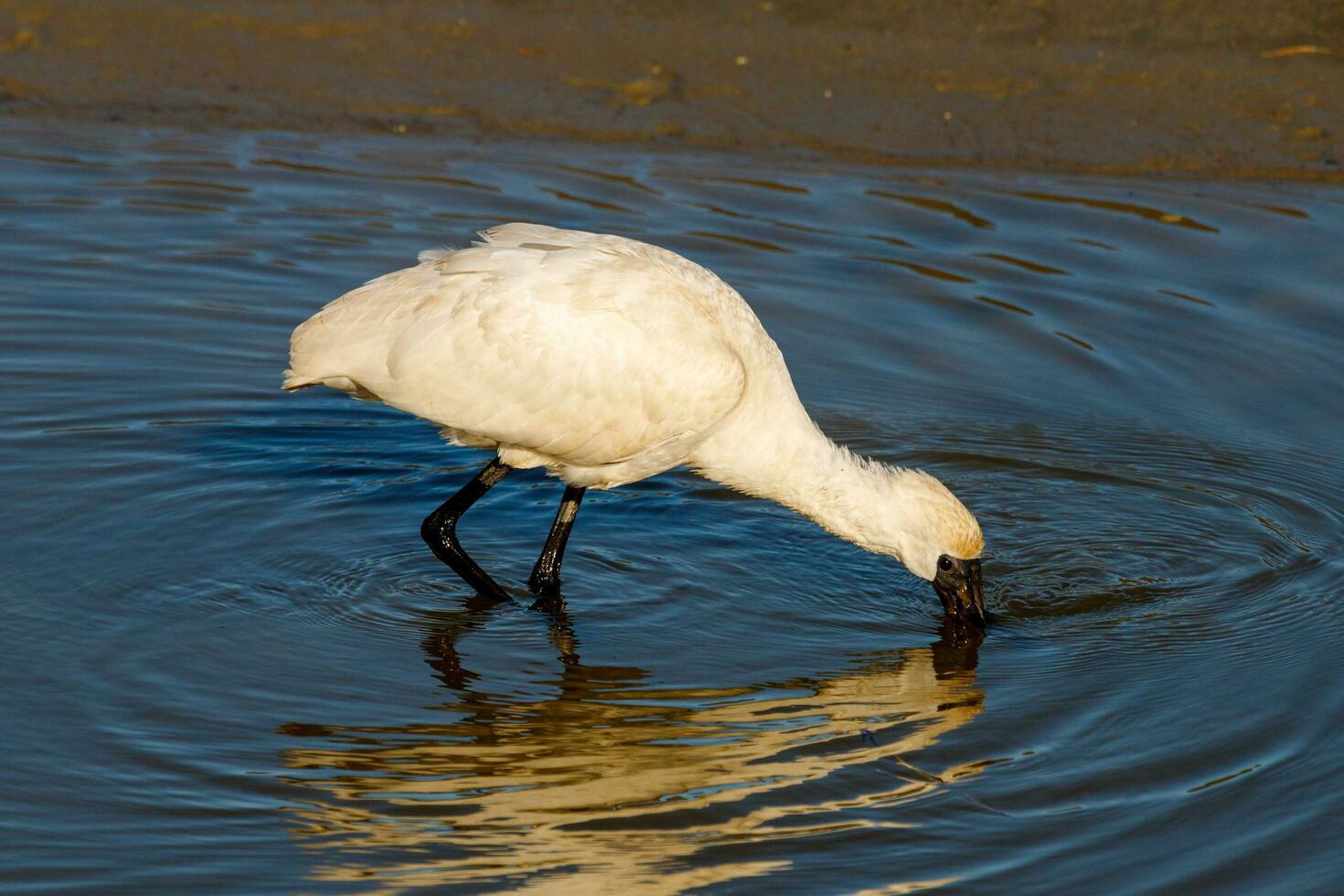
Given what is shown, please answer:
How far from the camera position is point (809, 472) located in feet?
23.0

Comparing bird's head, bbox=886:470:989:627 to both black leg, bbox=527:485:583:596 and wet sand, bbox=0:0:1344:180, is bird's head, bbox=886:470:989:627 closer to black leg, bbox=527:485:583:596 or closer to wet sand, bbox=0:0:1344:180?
black leg, bbox=527:485:583:596

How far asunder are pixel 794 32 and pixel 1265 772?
30.1 feet

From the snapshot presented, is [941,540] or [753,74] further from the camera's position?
[753,74]

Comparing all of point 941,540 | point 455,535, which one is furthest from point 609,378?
point 941,540

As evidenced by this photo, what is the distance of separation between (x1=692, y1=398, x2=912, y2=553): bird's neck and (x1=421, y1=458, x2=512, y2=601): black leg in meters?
0.94

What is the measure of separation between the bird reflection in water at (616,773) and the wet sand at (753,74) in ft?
22.4

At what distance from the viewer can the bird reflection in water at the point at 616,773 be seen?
16.6 ft

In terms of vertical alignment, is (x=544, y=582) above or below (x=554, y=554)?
below

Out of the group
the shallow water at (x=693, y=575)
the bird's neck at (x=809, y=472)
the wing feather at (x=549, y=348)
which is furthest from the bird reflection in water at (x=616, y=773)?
the wing feather at (x=549, y=348)

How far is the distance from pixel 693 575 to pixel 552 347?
114 cm

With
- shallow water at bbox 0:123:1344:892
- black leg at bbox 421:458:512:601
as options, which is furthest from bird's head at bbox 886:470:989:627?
black leg at bbox 421:458:512:601

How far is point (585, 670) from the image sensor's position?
6359 millimetres

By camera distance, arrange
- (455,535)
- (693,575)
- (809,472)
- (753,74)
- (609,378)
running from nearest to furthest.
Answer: (609,378)
(809,472)
(693,575)
(455,535)
(753,74)

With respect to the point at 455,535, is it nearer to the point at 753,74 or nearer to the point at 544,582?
the point at 544,582
